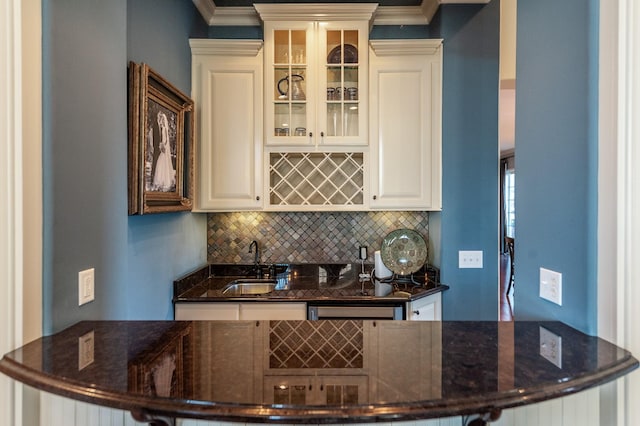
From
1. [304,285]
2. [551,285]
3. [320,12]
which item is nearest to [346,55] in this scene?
[320,12]

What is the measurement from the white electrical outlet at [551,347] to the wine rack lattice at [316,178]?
155 centimetres

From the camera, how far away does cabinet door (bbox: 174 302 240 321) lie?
2131 mm

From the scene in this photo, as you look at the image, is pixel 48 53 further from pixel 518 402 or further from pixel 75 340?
pixel 518 402

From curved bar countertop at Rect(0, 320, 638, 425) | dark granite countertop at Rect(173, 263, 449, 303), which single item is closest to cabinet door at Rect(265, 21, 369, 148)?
dark granite countertop at Rect(173, 263, 449, 303)

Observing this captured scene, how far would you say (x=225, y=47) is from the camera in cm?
239

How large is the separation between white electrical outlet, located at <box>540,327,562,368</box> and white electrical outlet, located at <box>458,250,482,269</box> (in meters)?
1.34

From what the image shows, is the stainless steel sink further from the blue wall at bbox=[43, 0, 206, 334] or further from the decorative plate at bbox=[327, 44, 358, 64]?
the decorative plate at bbox=[327, 44, 358, 64]

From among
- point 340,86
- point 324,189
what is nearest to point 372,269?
point 324,189

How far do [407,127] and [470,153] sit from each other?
48 centimetres

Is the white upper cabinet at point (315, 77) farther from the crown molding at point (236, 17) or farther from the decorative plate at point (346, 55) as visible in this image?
the crown molding at point (236, 17)

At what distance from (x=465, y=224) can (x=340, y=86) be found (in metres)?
1.32

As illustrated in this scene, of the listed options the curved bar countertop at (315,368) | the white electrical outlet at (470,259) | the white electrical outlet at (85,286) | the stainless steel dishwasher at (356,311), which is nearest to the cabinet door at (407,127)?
the white electrical outlet at (470,259)

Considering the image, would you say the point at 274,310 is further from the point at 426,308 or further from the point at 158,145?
the point at 158,145

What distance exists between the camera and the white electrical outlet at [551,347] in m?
0.88
